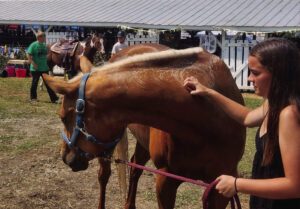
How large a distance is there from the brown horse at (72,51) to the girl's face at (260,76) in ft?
30.4

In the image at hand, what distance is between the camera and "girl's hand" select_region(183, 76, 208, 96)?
2215mm

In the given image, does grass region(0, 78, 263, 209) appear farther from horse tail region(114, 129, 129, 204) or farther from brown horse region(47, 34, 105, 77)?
brown horse region(47, 34, 105, 77)

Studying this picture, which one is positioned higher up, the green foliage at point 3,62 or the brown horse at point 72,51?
the brown horse at point 72,51

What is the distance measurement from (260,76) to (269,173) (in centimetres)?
48

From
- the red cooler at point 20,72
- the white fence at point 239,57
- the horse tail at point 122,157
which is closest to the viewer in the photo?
the horse tail at point 122,157

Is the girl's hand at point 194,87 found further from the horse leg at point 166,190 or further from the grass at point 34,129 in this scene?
the grass at point 34,129

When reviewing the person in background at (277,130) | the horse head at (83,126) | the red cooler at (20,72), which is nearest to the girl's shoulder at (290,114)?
the person in background at (277,130)

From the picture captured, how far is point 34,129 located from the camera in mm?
7121

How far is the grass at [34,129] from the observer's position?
4.46m

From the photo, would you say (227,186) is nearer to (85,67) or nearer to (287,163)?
(287,163)

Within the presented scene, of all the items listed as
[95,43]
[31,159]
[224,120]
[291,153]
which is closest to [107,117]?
[224,120]

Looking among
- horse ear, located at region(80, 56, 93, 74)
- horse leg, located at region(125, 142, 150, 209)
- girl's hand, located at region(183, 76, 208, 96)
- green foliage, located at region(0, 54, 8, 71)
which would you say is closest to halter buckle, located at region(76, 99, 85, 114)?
horse ear, located at region(80, 56, 93, 74)

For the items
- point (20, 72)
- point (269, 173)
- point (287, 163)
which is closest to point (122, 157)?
point (269, 173)

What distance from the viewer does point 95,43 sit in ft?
36.2
